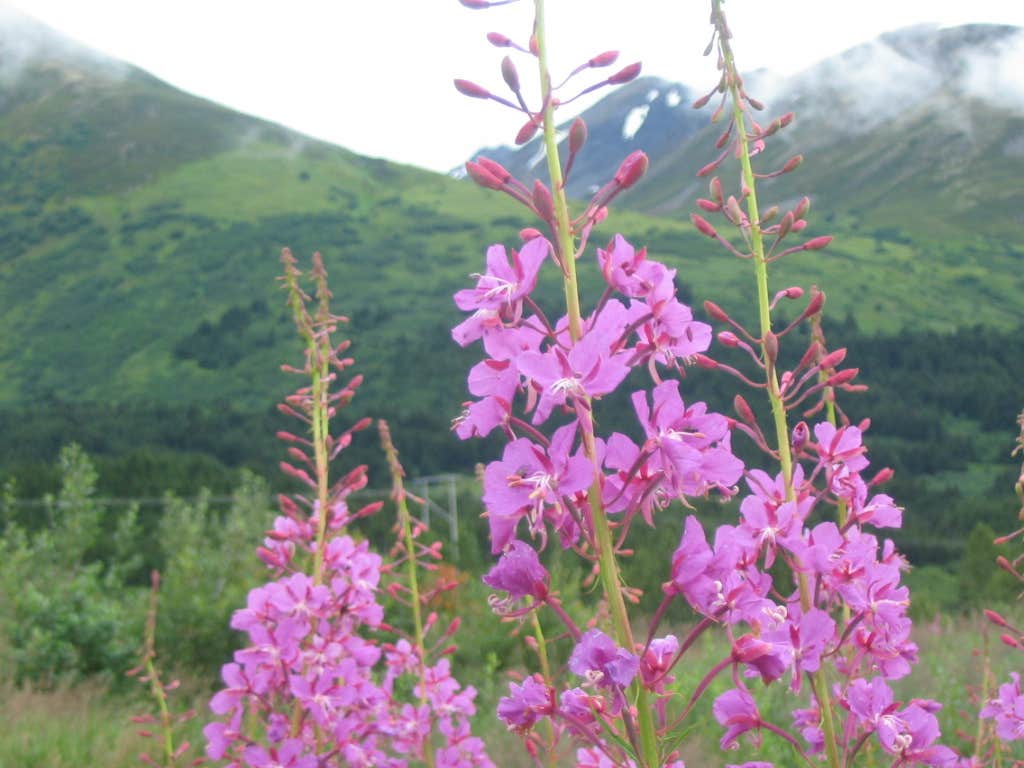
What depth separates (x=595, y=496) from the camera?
1490mm

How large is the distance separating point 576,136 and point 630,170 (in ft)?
0.34

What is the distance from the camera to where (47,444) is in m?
48.5

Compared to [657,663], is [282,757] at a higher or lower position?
lower

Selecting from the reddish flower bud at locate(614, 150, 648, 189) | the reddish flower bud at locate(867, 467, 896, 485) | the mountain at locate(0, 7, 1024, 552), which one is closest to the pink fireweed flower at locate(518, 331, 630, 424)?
the reddish flower bud at locate(614, 150, 648, 189)

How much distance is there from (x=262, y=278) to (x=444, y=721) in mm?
77396

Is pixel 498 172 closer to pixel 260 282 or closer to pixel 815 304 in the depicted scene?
pixel 815 304

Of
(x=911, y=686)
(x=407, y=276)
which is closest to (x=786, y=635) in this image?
(x=911, y=686)

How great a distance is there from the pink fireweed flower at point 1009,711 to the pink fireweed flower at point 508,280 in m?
1.85

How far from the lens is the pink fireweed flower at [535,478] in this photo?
1415 millimetres

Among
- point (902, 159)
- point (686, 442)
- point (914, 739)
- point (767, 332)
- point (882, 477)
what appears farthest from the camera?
point (902, 159)

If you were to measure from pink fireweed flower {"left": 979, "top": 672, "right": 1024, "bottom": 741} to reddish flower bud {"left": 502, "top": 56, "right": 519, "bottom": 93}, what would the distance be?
2042mm

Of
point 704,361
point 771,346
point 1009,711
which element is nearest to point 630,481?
point 704,361

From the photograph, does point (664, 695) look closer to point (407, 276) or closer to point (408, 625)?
point (408, 625)

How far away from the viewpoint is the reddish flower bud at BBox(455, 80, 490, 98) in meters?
1.63
